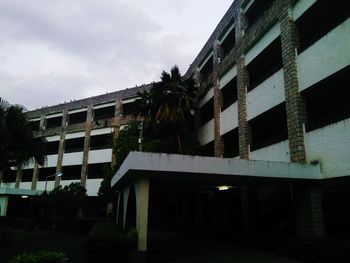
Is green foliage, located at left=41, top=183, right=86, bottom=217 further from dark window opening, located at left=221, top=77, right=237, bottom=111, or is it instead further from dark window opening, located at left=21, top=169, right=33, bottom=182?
dark window opening, located at left=21, top=169, right=33, bottom=182

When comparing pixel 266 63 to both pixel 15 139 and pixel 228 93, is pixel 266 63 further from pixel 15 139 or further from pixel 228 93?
pixel 15 139

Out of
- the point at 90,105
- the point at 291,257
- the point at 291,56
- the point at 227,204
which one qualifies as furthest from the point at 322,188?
the point at 90,105

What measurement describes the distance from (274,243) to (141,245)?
23.7ft

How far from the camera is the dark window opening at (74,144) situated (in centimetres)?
4409

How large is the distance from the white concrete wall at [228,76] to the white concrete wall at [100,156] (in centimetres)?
1918

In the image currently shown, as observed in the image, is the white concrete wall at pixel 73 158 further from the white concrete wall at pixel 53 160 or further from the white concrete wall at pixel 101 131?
the white concrete wall at pixel 101 131

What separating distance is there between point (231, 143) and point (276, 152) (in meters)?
8.93

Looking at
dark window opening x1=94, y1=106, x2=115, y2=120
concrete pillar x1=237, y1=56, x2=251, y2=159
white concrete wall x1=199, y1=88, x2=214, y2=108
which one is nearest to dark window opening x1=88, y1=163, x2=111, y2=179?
dark window opening x1=94, y1=106, x2=115, y2=120

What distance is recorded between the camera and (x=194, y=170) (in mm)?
12492

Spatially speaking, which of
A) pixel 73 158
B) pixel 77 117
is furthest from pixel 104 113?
pixel 73 158

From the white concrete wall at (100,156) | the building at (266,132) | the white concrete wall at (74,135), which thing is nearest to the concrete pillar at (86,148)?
the white concrete wall at (100,156)

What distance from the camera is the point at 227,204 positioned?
2392 cm

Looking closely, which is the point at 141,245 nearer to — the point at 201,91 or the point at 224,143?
the point at 224,143

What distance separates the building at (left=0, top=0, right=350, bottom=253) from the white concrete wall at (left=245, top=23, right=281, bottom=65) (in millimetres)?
63
